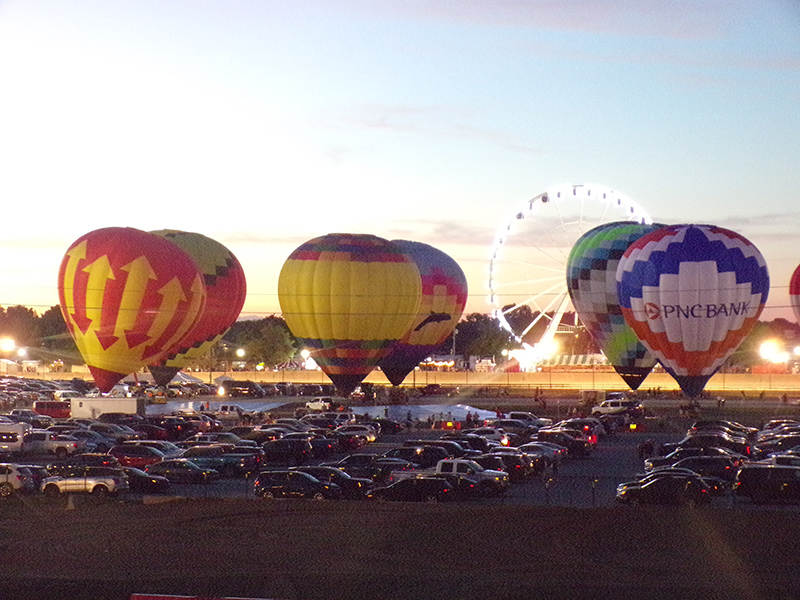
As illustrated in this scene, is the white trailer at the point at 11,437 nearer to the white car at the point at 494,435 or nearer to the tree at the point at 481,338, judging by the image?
the white car at the point at 494,435

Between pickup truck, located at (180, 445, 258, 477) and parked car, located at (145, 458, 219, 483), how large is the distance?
602 mm

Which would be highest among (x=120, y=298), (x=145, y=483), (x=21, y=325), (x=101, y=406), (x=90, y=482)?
(x=21, y=325)

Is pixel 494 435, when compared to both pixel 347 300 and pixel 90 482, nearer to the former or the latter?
pixel 347 300

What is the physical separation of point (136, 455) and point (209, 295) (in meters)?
18.5

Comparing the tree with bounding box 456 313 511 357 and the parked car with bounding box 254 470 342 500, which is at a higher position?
the tree with bounding box 456 313 511 357

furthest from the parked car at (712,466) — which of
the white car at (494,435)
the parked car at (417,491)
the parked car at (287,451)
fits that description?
the parked car at (287,451)

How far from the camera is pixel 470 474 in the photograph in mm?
31859

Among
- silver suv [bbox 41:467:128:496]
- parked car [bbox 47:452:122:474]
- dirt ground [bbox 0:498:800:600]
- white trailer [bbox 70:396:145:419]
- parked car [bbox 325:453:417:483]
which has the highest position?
white trailer [bbox 70:396:145:419]

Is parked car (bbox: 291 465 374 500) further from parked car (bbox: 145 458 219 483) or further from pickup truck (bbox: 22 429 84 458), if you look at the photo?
pickup truck (bbox: 22 429 84 458)

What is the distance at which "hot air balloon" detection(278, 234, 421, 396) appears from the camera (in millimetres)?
47625

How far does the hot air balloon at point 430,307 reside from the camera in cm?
5953

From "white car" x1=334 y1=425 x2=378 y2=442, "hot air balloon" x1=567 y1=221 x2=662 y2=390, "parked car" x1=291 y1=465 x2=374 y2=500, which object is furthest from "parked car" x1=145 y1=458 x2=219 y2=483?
"hot air balloon" x1=567 y1=221 x2=662 y2=390

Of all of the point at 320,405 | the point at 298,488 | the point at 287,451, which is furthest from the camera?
the point at 320,405

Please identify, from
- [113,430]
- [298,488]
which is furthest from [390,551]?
[113,430]
